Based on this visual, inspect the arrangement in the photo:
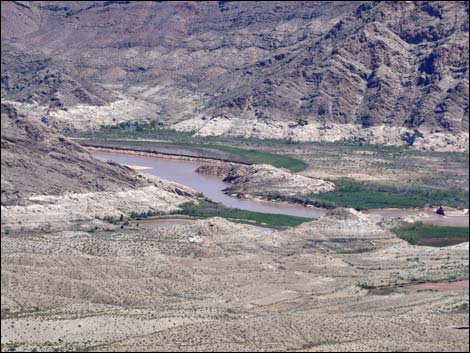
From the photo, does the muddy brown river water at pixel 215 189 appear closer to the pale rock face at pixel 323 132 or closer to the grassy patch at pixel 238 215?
the grassy patch at pixel 238 215

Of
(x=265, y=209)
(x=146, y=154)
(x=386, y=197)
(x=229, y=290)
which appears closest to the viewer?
(x=229, y=290)

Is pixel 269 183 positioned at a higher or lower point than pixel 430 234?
lower

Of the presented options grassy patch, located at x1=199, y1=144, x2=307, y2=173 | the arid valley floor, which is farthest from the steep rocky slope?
grassy patch, located at x1=199, y1=144, x2=307, y2=173

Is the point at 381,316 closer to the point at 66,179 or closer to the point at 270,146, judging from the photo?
the point at 66,179

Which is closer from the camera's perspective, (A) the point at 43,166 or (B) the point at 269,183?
(A) the point at 43,166

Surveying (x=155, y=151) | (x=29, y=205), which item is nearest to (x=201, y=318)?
(x=29, y=205)

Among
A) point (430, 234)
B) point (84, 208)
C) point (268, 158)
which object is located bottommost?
point (268, 158)

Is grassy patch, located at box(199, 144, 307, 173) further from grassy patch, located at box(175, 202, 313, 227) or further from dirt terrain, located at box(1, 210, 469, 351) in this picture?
dirt terrain, located at box(1, 210, 469, 351)

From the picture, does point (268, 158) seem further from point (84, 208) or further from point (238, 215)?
point (84, 208)

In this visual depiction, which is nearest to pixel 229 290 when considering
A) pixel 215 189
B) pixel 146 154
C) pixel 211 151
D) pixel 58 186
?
pixel 58 186
